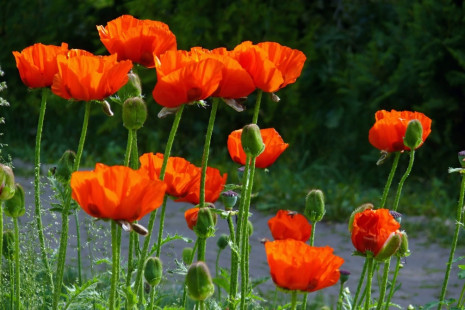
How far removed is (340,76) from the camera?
20.8 ft

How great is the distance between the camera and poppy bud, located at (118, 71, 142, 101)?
1868 mm

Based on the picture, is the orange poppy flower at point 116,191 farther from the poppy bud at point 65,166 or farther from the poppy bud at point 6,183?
the poppy bud at point 65,166

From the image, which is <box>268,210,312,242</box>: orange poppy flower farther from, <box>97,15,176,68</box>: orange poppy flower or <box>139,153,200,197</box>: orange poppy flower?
<box>97,15,176,68</box>: orange poppy flower

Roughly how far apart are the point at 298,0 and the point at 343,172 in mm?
1363

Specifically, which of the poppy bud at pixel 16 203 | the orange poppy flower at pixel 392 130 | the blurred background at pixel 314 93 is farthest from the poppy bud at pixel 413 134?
the blurred background at pixel 314 93

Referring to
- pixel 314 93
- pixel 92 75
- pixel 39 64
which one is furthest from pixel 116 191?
pixel 314 93

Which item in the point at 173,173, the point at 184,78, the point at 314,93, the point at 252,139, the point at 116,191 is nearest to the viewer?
the point at 116,191

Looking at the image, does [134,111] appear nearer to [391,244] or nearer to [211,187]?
[211,187]

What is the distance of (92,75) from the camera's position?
1.69 m

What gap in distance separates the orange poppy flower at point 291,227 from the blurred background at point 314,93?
3.27 metres

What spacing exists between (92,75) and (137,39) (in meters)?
0.23

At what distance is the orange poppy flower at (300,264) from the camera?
1588 mm

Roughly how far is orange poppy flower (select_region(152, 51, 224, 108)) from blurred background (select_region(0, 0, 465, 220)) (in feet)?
12.6

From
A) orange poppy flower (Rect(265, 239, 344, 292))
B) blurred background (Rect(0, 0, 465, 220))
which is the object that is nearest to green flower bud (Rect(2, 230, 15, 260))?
orange poppy flower (Rect(265, 239, 344, 292))
